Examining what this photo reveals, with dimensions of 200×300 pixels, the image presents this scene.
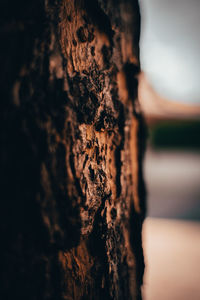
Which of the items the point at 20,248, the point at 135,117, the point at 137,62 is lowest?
the point at 20,248

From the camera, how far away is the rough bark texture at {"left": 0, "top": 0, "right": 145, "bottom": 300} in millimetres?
229

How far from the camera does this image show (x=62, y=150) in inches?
9.8

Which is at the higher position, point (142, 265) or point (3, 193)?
point (3, 193)

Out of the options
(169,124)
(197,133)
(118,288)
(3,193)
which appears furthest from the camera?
(197,133)

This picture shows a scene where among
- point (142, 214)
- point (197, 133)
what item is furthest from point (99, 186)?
point (197, 133)

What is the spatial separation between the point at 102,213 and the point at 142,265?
173 mm

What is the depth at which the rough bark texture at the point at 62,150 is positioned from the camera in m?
0.23

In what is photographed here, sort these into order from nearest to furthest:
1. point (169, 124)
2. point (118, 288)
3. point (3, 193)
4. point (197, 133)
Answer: point (3, 193), point (118, 288), point (169, 124), point (197, 133)

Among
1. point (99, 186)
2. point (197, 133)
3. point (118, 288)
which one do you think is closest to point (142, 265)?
point (118, 288)

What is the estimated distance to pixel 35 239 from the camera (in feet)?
0.79

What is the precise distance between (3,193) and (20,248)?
0.22ft

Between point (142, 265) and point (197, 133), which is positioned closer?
point (142, 265)

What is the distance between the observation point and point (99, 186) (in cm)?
31

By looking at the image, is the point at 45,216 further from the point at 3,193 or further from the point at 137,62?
the point at 137,62
